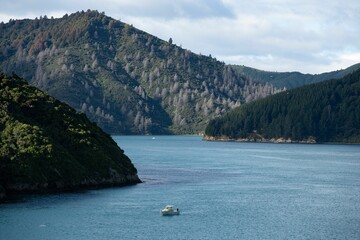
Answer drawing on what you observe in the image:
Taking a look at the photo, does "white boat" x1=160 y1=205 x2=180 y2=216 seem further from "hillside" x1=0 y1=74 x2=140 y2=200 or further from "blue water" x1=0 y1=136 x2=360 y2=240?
"hillside" x1=0 y1=74 x2=140 y2=200

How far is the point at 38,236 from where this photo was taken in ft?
289

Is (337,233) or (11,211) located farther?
(11,211)

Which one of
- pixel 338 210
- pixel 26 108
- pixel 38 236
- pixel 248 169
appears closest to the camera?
pixel 38 236

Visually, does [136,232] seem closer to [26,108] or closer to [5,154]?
[5,154]

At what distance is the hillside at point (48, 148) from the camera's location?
121m

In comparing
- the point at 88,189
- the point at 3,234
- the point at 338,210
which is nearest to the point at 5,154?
the point at 88,189

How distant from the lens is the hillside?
396 feet

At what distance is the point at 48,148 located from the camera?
12756cm

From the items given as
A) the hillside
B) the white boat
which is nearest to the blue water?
the white boat

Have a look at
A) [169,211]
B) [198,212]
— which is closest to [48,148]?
[169,211]

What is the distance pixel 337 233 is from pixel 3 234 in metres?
48.1

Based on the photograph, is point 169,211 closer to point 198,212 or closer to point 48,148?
point 198,212

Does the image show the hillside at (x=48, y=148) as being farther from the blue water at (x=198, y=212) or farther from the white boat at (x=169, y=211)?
the white boat at (x=169, y=211)

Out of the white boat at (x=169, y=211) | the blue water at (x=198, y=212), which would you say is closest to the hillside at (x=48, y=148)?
the blue water at (x=198, y=212)
